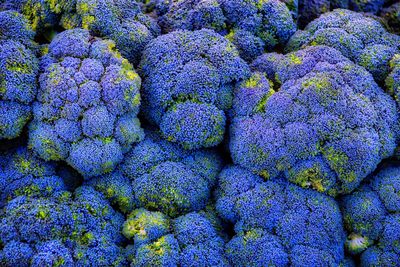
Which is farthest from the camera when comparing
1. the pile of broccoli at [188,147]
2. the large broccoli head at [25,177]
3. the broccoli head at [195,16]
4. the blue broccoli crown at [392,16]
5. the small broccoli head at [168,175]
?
the blue broccoli crown at [392,16]

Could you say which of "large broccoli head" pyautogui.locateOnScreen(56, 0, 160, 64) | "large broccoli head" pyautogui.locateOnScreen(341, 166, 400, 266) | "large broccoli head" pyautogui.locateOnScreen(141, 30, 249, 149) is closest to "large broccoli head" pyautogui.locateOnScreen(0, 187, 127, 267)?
"large broccoli head" pyautogui.locateOnScreen(141, 30, 249, 149)

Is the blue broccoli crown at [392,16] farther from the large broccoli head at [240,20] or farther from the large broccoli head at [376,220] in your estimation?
the large broccoli head at [376,220]

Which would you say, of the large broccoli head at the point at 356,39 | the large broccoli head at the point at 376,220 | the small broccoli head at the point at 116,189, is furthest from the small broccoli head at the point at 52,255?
the large broccoli head at the point at 356,39

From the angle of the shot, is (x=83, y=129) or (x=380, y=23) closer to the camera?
(x=83, y=129)

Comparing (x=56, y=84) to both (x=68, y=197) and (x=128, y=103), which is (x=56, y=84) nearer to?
(x=128, y=103)

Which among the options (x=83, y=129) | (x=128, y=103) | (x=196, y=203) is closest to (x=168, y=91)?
(x=128, y=103)

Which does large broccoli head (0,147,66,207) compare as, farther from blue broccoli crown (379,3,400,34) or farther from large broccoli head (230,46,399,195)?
blue broccoli crown (379,3,400,34)
